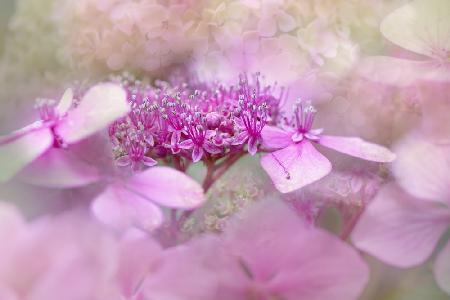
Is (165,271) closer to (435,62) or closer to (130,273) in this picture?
(130,273)

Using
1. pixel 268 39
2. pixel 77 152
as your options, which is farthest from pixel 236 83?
pixel 77 152

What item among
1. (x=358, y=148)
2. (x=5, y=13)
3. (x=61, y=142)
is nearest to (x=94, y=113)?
(x=61, y=142)

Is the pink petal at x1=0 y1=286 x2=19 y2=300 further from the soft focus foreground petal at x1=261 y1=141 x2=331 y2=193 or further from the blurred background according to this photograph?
the blurred background

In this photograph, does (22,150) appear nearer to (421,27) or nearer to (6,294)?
(6,294)

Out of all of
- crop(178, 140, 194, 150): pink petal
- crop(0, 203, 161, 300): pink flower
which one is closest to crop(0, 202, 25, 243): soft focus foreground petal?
crop(0, 203, 161, 300): pink flower

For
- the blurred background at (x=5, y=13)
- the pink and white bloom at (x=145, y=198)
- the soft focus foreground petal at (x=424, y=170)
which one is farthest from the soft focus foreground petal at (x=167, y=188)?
the blurred background at (x=5, y=13)

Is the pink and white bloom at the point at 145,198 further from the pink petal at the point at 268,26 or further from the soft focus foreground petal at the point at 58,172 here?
the pink petal at the point at 268,26
